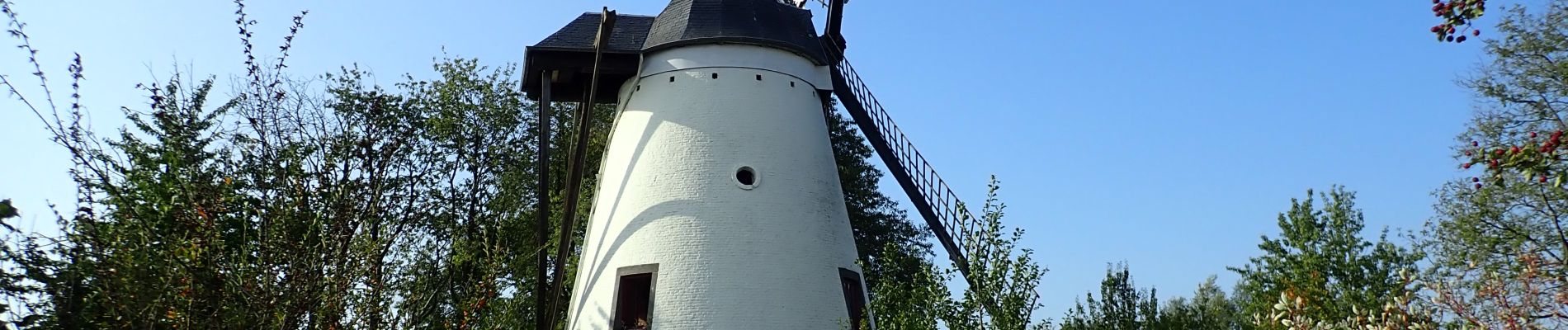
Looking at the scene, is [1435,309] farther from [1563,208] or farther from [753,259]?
[1563,208]

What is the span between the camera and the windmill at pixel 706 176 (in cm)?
1302

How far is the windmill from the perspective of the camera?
513 inches

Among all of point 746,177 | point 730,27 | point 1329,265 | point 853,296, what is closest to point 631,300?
point 746,177

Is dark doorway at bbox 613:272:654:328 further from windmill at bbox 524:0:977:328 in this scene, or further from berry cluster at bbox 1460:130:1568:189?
berry cluster at bbox 1460:130:1568:189

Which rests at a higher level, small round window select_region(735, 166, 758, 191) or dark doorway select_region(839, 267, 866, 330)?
small round window select_region(735, 166, 758, 191)

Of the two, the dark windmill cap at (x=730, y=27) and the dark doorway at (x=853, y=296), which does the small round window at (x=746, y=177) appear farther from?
the dark windmill cap at (x=730, y=27)

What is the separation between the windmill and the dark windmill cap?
1.0 inches

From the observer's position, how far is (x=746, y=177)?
1390 centimetres

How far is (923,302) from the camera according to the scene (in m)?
11.2

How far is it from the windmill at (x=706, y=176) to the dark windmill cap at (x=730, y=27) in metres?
0.02

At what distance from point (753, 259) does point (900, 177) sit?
15.8ft

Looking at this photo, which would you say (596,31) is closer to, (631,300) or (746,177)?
(746,177)

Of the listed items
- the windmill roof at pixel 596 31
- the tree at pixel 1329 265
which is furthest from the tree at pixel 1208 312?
Answer: the windmill roof at pixel 596 31

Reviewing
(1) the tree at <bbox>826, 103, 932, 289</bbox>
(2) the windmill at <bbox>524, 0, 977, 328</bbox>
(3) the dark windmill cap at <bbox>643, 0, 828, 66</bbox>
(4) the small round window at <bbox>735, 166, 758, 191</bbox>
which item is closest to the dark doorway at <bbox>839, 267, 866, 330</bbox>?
(2) the windmill at <bbox>524, 0, 977, 328</bbox>
